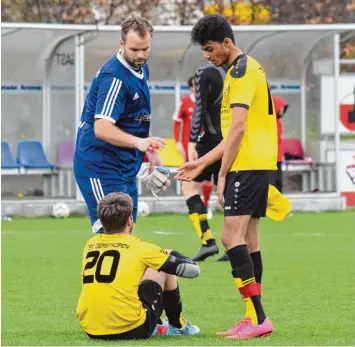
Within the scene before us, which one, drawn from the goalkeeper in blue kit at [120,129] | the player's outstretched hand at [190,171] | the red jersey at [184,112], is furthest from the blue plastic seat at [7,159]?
the player's outstretched hand at [190,171]

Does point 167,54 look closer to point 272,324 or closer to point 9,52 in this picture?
point 9,52

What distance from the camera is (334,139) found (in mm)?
25188

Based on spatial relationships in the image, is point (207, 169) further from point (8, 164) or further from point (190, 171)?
point (8, 164)

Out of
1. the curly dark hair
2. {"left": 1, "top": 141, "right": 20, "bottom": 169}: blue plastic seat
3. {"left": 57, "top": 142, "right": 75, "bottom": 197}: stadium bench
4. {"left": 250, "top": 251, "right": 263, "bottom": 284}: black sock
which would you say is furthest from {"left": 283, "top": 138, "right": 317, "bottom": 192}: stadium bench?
the curly dark hair

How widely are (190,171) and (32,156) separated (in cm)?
1604

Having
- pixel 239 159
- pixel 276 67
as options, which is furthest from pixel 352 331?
pixel 276 67

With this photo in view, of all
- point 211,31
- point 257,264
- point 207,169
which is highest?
point 211,31

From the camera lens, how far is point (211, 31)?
8.54 m

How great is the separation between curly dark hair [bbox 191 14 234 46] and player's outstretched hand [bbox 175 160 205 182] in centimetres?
78

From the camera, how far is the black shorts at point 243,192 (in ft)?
28.2

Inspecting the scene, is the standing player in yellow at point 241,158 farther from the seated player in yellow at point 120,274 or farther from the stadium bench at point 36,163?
the stadium bench at point 36,163

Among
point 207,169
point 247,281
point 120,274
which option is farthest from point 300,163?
point 120,274

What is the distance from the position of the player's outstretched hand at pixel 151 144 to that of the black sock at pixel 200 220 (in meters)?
5.65

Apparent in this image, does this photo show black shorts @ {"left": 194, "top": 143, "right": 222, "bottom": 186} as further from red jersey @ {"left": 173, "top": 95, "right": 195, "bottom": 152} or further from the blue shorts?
red jersey @ {"left": 173, "top": 95, "right": 195, "bottom": 152}
